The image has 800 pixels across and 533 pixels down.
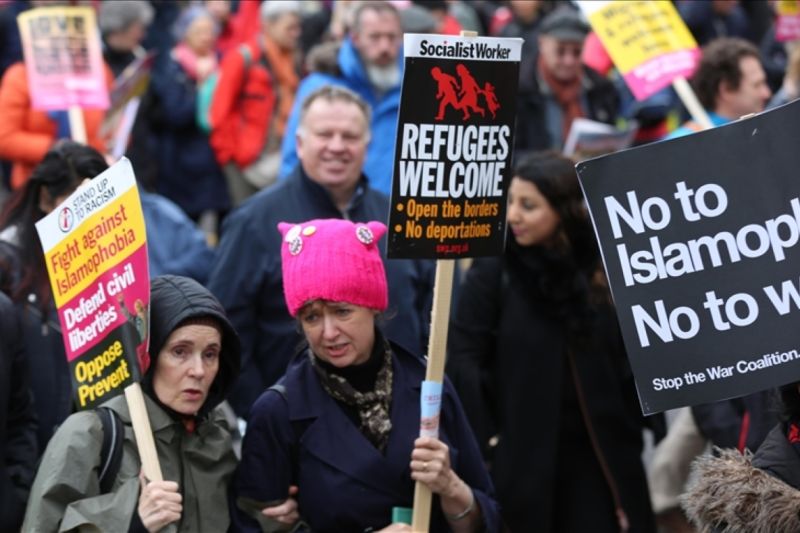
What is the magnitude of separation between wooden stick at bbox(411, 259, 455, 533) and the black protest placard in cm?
7

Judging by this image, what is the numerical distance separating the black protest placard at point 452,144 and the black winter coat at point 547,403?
57.6 inches

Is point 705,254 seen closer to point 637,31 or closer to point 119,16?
point 637,31

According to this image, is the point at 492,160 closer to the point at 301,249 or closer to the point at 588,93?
the point at 301,249

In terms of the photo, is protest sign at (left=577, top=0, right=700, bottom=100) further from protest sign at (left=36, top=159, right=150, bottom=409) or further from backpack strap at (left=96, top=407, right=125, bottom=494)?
backpack strap at (left=96, top=407, right=125, bottom=494)

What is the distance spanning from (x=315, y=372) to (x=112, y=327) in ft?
2.06

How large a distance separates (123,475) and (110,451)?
0.08 meters

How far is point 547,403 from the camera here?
6.35m

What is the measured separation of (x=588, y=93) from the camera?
10.6m

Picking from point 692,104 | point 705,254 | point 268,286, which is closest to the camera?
point 705,254

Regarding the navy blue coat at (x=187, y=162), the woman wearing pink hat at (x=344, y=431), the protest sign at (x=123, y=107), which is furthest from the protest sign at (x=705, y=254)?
the navy blue coat at (x=187, y=162)

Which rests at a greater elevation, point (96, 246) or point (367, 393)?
point (96, 246)

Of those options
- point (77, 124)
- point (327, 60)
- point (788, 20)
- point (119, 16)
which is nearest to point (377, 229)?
point (77, 124)

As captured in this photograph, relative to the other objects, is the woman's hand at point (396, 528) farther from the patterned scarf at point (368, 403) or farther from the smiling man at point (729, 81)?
the smiling man at point (729, 81)

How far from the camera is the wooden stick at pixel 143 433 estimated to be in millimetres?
4523
